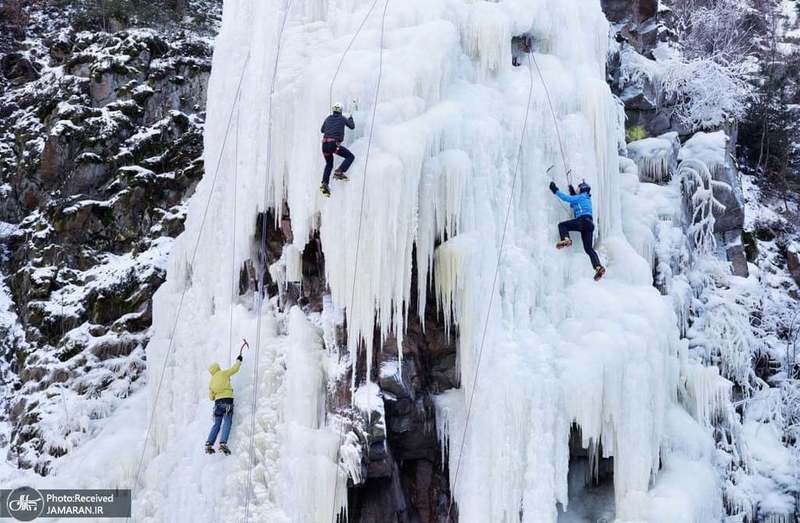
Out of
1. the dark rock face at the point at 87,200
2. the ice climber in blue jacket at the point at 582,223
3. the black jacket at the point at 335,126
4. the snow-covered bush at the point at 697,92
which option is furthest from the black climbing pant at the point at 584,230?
the dark rock face at the point at 87,200

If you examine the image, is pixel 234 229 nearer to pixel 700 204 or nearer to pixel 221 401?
pixel 221 401

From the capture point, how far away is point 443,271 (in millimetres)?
7289

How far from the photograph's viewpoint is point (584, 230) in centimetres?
784

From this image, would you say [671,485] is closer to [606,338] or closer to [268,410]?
[606,338]

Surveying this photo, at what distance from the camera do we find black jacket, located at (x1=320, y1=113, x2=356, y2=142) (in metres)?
7.03

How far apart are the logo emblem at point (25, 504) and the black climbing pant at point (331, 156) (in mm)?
6083

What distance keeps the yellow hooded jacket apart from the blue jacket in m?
4.10

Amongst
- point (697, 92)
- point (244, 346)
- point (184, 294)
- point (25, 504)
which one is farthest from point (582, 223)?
point (25, 504)

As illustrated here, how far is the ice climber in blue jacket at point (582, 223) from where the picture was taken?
7793mm

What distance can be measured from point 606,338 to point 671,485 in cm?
180

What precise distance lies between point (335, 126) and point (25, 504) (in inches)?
268

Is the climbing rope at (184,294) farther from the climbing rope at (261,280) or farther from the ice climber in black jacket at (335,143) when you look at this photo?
the ice climber in black jacket at (335,143)

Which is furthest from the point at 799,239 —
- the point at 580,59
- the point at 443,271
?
the point at 443,271

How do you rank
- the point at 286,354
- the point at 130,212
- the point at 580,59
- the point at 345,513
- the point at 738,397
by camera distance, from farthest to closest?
the point at 130,212, the point at 738,397, the point at 580,59, the point at 286,354, the point at 345,513
